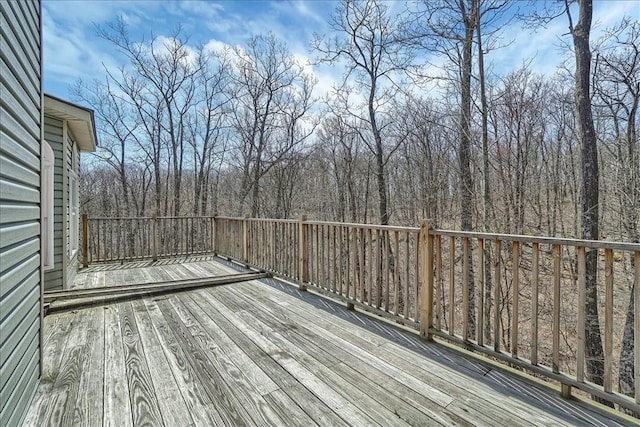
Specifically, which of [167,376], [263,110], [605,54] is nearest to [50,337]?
[167,376]

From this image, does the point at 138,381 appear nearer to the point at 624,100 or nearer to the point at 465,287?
the point at 465,287

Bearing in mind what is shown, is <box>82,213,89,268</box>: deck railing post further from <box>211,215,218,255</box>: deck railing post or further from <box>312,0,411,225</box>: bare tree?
<box>312,0,411,225</box>: bare tree

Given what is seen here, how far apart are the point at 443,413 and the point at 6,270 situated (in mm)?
2354

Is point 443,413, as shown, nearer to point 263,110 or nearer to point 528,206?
point 528,206

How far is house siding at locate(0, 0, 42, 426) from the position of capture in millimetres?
1464

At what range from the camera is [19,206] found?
1.72m

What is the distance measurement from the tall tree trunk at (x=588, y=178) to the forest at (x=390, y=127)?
0.02m

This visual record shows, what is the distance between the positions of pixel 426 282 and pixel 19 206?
2.82 meters

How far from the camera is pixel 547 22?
551 cm

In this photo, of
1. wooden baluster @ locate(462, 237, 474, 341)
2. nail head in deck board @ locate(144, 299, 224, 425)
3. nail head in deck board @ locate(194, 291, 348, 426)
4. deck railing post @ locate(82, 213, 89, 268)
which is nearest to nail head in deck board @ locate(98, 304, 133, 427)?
nail head in deck board @ locate(144, 299, 224, 425)

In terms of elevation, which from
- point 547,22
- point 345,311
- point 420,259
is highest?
point 547,22

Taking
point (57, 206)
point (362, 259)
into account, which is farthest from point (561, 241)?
point (57, 206)

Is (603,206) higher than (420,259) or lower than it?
higher

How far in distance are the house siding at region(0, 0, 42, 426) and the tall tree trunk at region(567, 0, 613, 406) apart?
5.98 m
